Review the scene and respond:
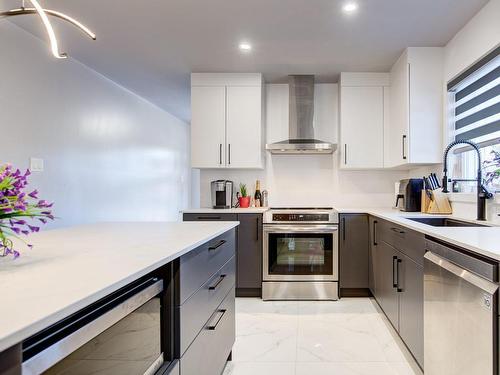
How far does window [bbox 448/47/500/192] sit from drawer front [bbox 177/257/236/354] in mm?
1749

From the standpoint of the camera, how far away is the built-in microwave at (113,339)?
2.11ft

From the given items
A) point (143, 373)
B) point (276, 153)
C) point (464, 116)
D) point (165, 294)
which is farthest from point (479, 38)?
point (143, 373)

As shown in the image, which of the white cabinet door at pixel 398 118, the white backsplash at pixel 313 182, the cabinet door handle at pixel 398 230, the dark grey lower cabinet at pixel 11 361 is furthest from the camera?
the white backsplash at pixel 313 182

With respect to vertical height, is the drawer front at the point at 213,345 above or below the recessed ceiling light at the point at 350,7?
below

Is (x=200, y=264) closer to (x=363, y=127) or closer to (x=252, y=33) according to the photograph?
(x=252, y=33)

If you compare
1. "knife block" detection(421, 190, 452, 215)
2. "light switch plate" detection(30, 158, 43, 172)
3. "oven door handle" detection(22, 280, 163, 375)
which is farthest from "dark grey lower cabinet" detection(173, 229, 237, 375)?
"light switch plate" detection(30, 158, 43, 172)

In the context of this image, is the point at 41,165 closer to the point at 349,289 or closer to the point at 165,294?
the point at 165,294

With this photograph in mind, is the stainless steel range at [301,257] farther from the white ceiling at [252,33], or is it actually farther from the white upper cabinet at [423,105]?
the white ceiling at [252,33]

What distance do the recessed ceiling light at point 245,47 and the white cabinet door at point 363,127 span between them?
1192mm

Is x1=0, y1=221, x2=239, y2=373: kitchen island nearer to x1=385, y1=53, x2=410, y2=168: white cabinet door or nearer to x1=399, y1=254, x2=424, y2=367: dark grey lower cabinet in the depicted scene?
x1=399, y1=254, x2=424, y2=367: dark grey lower cabinet

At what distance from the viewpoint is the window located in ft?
7.82

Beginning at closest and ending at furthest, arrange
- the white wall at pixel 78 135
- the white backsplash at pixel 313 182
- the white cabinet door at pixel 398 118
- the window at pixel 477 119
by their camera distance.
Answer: the window at pixel 477 119
the white wall at pixel 78 135
the white cabinet door at pixel 398 118
the white backsplash at pixel 313 182

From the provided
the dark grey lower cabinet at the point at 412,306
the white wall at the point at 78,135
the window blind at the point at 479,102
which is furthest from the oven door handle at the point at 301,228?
the white wall at the point at 78,135

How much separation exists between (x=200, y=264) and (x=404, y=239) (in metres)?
1.42
